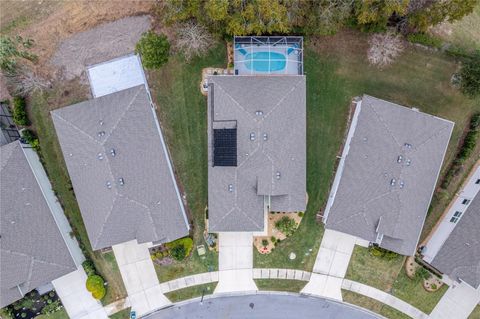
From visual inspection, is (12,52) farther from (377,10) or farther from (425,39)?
(425,39)

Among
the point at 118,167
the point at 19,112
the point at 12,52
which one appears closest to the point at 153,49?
the point at 118,167

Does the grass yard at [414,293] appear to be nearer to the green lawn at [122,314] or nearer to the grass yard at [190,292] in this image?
the grass yard at [190,292]

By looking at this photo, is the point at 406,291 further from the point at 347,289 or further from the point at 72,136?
the point at 72,136

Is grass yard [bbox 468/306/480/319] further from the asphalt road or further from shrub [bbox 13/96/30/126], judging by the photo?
shrub [bbox 13/96/30/126]

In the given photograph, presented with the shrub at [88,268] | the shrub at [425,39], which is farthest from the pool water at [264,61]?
the shrub at [88,268]

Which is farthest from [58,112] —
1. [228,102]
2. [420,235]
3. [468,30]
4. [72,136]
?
[468,30]

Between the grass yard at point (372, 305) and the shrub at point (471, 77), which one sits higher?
the shrub at point (471, 77)
